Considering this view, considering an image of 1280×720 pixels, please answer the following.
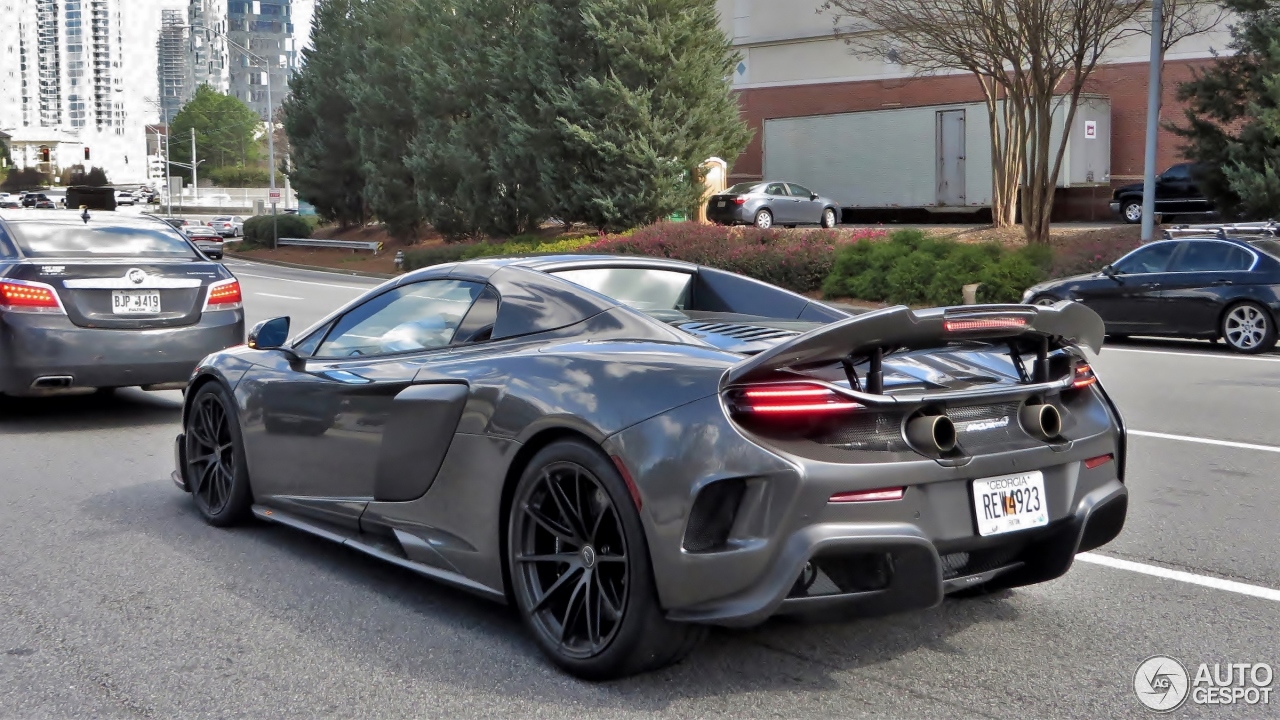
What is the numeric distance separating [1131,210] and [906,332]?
33.5 meters

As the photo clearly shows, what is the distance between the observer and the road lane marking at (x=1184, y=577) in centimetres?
543

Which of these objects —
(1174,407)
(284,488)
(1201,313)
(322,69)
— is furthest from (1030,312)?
(322,69)

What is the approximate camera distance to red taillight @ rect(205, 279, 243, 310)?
1007 cm

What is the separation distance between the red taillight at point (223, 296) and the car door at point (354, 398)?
4159 millimetres

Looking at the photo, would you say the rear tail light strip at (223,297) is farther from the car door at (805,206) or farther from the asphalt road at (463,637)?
the car door at (805,206)

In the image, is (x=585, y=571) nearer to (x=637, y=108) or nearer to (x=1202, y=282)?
(x=1202, y=282)

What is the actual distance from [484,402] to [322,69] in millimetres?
48435

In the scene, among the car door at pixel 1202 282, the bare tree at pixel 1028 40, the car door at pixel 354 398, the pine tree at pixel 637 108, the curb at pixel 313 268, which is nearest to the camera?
the car door at pixel 354 398

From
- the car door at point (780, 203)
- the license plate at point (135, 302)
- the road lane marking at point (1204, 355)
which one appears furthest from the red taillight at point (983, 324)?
the car door at point (780, 203)

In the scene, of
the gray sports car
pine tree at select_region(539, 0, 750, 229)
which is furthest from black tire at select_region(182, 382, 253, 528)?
pine tree at select_region(539, 0, 750, 229)

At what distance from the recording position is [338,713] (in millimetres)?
4094

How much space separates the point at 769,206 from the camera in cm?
3616

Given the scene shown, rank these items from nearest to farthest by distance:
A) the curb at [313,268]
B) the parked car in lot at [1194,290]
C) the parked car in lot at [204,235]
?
1. the parked car in lot at [1194,290]
2. the curb at [313,268]
3. the parked car in lot at [204,235]

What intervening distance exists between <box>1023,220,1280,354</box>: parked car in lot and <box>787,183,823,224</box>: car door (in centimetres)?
1923
